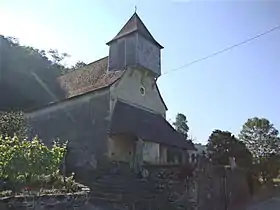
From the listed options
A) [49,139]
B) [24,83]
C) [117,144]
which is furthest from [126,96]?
[24,83]

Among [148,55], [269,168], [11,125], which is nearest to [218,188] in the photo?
[148,55]

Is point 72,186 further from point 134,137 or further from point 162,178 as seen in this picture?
point 134,137

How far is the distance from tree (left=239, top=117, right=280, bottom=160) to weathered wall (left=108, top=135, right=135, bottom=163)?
22.2m

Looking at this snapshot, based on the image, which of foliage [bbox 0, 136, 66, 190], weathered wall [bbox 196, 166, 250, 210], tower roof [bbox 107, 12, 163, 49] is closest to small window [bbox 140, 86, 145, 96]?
tower roof [bbox 107, 12, 163, 49]

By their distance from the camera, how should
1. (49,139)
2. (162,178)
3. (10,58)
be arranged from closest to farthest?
1. (162,178)
2. (49,139)
3. (10,58)

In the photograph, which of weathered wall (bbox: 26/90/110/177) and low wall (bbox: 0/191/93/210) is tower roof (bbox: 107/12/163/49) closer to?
weathered wall (bbox: 26/90/110/177)

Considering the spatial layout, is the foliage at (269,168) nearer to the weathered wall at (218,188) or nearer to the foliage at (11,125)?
the weathered wall at (218,188)

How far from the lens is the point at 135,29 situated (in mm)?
23906

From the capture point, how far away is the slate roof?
2091 centimetres

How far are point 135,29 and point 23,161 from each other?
16.2 metres

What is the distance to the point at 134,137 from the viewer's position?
20922 millimetres

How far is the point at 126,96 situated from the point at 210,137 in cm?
867

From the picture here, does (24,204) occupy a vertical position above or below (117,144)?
below

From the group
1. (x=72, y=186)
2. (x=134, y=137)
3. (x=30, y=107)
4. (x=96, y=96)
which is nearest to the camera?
(x=72, y=186)
